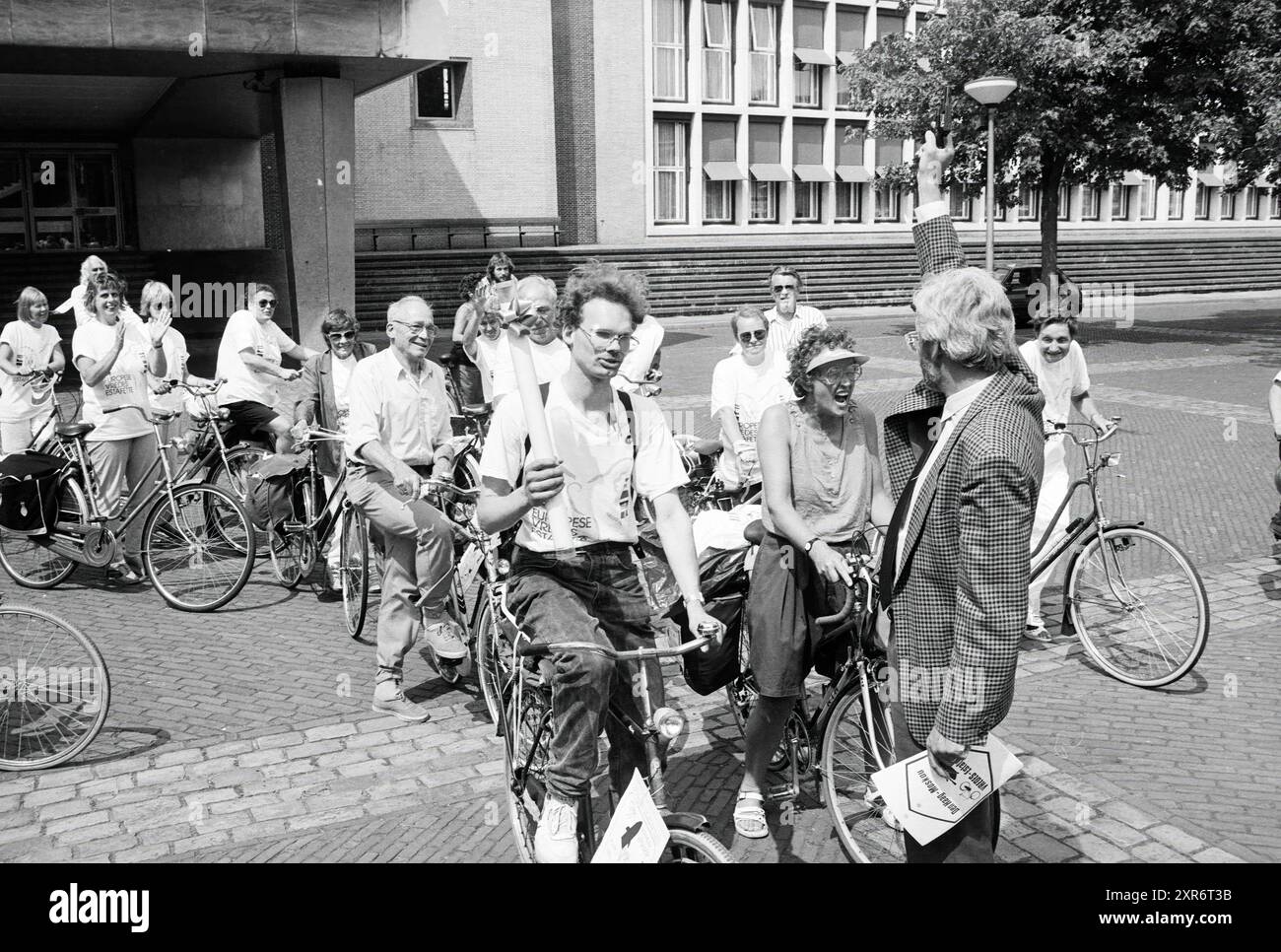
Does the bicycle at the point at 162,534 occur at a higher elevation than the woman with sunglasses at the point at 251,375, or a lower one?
lower

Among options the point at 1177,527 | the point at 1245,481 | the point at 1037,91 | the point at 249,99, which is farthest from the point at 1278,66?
the point at 249,99

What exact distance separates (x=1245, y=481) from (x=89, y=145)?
28.1m

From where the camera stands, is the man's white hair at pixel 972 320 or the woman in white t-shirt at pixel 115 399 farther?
the woman in white t-shirt at pixel 115 399

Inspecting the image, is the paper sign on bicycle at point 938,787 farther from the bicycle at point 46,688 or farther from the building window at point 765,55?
the building window at point 765,55

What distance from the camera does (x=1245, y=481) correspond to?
10.8m

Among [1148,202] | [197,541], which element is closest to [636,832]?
[197,541]

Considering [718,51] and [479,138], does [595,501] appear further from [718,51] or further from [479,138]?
[718,51]

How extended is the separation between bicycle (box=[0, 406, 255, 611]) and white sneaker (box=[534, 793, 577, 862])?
15.2 feet

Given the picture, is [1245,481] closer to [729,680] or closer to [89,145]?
[729,680]

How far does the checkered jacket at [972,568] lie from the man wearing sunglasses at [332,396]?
5087mm

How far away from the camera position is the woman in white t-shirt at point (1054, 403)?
6785mm

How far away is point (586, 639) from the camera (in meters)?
3.58

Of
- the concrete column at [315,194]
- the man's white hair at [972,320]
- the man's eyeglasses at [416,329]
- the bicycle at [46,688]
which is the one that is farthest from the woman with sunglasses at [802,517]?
the concrete column at [315,194]

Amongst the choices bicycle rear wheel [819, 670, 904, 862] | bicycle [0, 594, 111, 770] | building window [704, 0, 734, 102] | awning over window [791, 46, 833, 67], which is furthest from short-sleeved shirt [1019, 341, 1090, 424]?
awning over window [791, 46, 833, 67]
